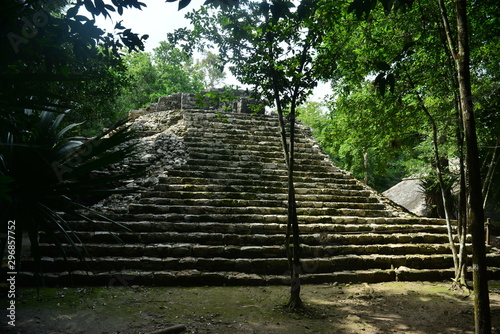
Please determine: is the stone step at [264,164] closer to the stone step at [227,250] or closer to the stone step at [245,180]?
the stone step at [245,180]

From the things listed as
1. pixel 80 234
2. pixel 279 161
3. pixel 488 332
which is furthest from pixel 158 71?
pixel 488 332

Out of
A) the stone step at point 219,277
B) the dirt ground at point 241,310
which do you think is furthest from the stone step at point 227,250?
the dirt ground at point 241,310

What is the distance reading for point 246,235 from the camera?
215 inches

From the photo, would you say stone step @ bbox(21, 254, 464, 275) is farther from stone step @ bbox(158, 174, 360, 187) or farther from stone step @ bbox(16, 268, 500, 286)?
stone step @ bbox(158, 174, 360, 187)

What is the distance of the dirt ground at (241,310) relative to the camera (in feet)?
10.1

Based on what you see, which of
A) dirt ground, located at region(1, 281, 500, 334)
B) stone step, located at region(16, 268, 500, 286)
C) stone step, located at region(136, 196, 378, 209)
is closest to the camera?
dirt ground, located at region(1, 281, 500, 334)

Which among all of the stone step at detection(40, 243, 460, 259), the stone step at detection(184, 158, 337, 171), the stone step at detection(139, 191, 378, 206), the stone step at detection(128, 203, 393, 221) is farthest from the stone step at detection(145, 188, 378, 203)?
the stone step at detection(40, 243, 460, 259)

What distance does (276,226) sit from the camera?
580 centimetres

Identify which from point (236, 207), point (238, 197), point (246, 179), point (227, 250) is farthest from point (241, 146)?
point (227, 250)

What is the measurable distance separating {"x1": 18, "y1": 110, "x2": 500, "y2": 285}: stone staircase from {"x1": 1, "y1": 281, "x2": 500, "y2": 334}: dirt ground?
378 mm

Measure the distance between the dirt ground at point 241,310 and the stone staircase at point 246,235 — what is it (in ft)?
1.24

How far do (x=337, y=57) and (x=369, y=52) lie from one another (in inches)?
56.6

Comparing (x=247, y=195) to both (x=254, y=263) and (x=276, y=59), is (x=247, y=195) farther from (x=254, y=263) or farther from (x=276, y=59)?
(x=276, y=59)

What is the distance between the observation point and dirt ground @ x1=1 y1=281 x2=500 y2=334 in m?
3.08
